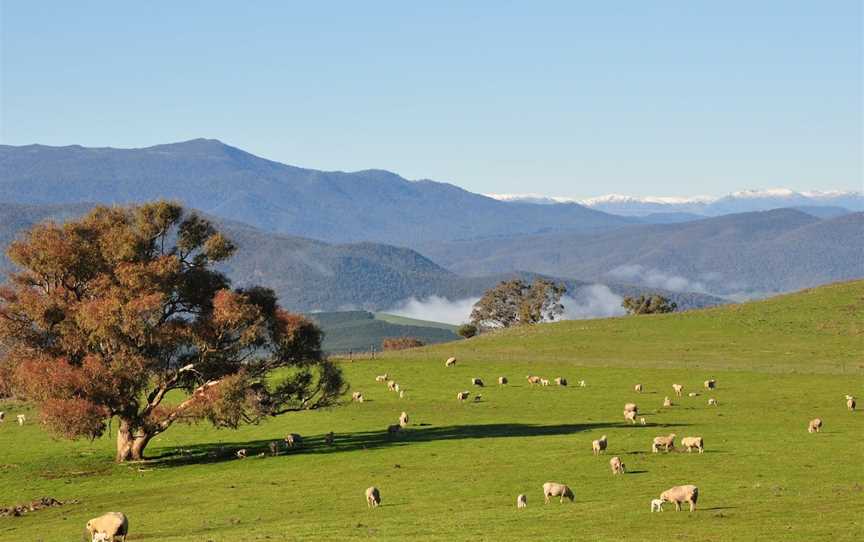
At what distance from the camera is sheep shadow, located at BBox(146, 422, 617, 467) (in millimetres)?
64250

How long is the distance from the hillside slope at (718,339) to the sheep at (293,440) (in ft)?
164

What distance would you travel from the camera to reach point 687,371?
103m

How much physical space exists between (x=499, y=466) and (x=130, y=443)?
957 inches

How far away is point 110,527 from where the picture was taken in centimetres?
3819

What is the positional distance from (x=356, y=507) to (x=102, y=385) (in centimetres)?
2180

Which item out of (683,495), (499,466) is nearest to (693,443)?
(499,466)

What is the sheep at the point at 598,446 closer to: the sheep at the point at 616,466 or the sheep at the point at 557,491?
the sheep at the point at 616,466

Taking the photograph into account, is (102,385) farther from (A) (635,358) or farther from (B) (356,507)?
(A) (635,358)

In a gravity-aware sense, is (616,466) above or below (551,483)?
below

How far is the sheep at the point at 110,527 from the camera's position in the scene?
38.1m

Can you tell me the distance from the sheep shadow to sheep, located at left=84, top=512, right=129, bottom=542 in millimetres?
23930

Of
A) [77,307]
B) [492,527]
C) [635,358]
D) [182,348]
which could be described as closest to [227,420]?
[182,348]

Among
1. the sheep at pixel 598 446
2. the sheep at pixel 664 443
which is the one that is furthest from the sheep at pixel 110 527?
the sheep at pixel 664 443

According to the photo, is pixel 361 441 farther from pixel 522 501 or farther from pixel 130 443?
pixel 522 501
